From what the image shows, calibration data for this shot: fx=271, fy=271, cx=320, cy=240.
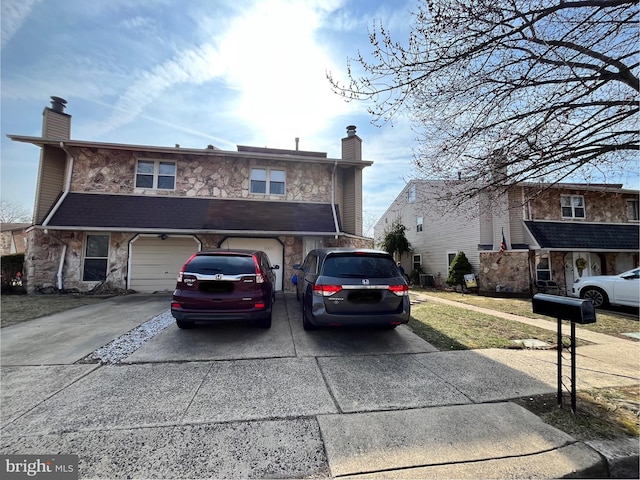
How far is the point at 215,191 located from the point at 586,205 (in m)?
20.3

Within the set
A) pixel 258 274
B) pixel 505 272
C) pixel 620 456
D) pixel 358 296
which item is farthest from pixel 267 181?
pixel 505 272

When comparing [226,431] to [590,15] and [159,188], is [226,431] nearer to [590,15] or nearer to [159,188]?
[590,15]

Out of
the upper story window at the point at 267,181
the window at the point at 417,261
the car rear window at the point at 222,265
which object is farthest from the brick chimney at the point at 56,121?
the window at the point at 417,261

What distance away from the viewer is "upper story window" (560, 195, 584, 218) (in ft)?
50.8

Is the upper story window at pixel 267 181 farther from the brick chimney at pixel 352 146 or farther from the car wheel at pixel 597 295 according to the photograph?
the car wheel at pixel 597 295

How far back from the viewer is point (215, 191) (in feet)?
37.9

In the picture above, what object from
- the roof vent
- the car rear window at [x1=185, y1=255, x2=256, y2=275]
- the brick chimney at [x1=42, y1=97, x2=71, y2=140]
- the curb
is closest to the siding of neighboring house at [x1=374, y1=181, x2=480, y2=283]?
the car rear window at [x1=185, y1=255, x2=256, y2=275]

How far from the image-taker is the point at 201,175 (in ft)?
37.8

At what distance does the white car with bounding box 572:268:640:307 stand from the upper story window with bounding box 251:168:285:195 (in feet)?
41.7

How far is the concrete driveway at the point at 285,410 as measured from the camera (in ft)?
7.28

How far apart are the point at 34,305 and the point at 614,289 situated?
19.2m

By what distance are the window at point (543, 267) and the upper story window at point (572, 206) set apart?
3215mm

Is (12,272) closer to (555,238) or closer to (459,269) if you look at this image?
(459,269)

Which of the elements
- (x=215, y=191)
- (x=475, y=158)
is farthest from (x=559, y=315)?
(x=215, y=191)
